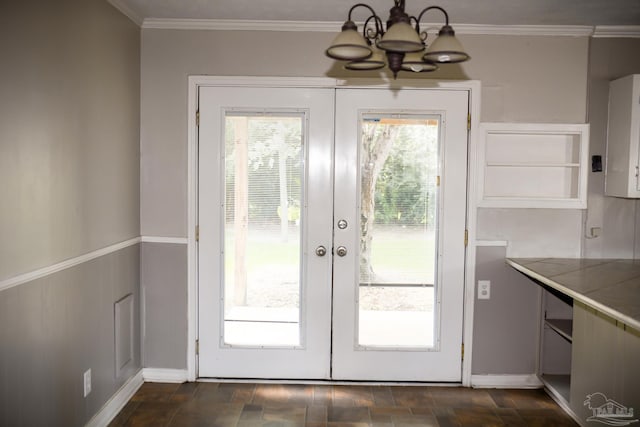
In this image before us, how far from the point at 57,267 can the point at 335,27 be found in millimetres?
2226

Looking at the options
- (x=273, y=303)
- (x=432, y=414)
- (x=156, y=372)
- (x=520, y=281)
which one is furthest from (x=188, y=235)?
(x=520, y=281)

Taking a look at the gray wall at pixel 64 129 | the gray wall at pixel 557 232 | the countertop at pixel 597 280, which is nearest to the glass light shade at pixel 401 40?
the countertop at pixel 597 280

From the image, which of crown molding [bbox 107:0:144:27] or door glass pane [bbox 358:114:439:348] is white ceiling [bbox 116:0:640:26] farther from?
door glass pane [bbox 358:114:439:348]

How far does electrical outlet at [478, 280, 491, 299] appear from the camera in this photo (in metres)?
3.70

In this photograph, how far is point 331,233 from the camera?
144 inches

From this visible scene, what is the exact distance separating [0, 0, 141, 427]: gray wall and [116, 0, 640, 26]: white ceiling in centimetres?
34

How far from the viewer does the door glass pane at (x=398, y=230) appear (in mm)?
3639

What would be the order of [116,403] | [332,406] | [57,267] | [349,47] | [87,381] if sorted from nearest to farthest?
[349,47], [57,267], [87,381], [116,403], [332,406]

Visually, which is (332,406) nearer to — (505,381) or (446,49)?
(505,381)

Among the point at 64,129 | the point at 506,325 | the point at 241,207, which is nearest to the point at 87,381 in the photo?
the point at 64,129

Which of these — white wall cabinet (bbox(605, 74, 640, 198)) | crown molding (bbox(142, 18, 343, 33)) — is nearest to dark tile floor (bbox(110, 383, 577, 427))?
white wall cabinet (bbox(605, 74, 640, 198))

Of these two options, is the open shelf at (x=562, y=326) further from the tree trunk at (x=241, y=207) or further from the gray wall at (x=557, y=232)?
the tree trunk at (x=241, y=207)

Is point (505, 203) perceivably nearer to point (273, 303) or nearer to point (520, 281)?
point (520, 281)

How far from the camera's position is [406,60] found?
207 centimetres
